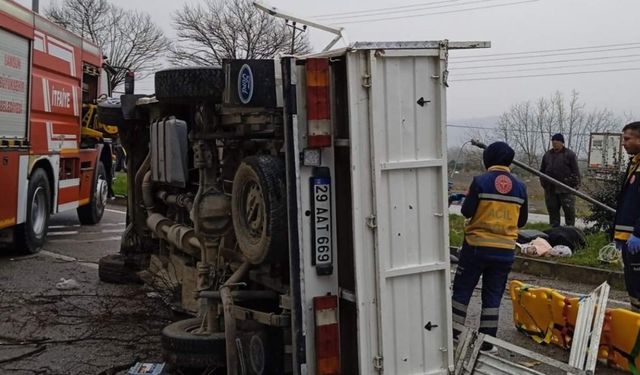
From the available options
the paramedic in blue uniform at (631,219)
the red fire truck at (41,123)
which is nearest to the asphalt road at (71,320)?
the red fire truck at (41,123)

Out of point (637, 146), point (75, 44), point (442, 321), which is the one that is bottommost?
point (442, 321)

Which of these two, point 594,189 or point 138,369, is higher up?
point 594,189

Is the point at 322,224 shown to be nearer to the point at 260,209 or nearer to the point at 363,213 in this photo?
the point at 363,213

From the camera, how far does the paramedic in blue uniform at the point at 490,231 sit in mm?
5215

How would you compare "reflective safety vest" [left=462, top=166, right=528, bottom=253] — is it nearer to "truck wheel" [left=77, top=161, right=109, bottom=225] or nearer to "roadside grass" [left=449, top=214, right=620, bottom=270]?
"roadside grass" [left=449, top=214, right=620, bottom=270]

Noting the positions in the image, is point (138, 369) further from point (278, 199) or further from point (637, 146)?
point (637, 146)

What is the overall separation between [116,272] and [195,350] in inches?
131

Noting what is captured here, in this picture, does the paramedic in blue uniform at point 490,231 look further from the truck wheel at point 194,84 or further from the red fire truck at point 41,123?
the red fire truck at point 41,123

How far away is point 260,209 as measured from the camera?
418 cm

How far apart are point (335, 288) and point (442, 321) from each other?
582 millimetres

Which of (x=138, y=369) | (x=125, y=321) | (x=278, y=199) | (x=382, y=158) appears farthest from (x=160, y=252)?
(x=382, y=158)

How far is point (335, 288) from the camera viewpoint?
3818 millimetres

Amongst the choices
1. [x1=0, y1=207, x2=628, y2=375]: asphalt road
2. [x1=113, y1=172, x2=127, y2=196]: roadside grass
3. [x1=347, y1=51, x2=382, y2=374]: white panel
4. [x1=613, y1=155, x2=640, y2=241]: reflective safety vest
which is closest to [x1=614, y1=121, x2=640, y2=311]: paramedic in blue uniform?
[x1=613, y1=155, x2=640, y2=241]: reflective safety vest

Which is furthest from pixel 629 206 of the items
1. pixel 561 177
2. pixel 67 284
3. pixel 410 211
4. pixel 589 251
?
pixel 561 177
